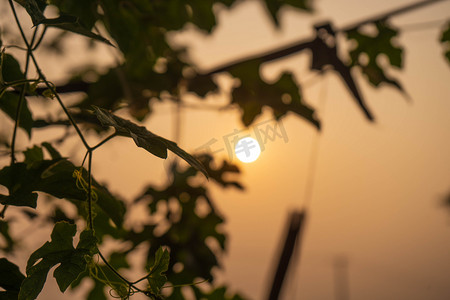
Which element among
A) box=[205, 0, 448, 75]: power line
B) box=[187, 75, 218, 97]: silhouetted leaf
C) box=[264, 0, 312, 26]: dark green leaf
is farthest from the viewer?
box=[264, 0, 312, 26]: dark green leaf

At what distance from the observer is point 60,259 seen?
502 millimetres

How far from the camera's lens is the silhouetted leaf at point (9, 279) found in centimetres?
55

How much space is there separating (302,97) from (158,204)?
0.57m

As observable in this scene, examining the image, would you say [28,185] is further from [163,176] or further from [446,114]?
[446,114]

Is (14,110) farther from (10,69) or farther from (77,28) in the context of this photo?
(77,28)

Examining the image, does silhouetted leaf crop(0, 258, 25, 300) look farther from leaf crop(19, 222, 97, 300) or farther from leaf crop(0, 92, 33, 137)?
leaf crop(0, 92, 33, 137)

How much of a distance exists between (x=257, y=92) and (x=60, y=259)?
35.9 inches

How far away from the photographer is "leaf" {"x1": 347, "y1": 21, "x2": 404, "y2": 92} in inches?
57.7

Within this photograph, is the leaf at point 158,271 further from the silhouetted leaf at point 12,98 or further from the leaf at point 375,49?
the leaf at point 375,49

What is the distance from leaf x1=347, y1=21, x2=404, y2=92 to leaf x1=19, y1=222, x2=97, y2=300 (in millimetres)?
1174

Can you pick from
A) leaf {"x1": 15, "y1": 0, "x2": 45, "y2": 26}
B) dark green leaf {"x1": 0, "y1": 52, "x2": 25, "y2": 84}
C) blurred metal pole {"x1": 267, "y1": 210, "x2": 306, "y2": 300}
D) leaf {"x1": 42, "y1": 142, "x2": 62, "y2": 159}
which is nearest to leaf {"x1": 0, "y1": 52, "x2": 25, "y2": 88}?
dark green leaf {"x1": 0, "y1": 52, "x2": 25, "y2": 84}

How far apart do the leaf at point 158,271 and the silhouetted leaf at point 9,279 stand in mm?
175

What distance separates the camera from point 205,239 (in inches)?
55.0

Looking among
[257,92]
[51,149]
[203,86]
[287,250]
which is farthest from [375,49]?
[51,149]
